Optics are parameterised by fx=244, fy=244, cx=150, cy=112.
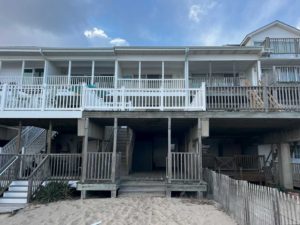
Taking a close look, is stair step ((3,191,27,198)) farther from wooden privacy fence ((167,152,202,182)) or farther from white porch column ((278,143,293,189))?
white porch column ((278,143,293,189))

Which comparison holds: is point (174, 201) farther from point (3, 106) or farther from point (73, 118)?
point (3, 106)

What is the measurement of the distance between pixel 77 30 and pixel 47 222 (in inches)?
957

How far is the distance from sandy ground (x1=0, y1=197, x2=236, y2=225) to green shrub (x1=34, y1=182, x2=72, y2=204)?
0.45 meters

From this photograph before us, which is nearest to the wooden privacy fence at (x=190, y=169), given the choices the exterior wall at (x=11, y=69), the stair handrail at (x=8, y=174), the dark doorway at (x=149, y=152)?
the stair handrail at (x=8, y=174)

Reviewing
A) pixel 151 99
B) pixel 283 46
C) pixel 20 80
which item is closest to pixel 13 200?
pixel 151 99

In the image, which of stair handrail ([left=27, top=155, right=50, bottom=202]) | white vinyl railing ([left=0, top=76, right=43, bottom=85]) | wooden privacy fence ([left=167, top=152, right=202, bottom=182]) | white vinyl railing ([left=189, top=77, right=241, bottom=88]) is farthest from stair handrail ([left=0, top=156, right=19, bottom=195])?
white vinyl railing ([left=189, top=77, right=241, bottom=88])

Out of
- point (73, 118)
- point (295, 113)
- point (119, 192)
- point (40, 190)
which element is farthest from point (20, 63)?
point (295, 113)

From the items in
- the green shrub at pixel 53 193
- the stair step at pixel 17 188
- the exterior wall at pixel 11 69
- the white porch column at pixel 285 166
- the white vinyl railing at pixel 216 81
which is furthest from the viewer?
the exterior wall at pixel 11 69

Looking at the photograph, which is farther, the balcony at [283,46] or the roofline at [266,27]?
the roofline at [266,27]

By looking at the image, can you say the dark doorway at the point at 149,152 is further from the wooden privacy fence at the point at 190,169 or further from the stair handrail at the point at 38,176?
the stair handrail at the point at 38,176

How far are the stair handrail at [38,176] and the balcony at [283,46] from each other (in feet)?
52.6

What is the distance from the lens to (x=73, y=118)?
979 cm

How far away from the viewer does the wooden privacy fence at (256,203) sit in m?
3.75

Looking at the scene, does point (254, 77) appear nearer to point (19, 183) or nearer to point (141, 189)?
point (141, 189)
